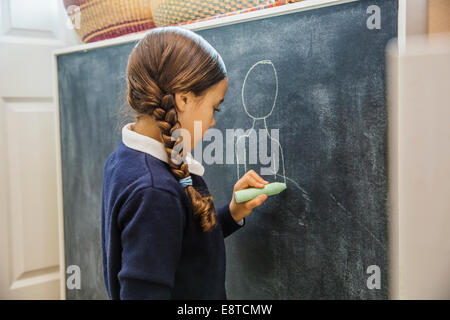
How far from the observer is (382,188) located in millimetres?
716

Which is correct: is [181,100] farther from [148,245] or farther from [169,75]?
[148,245]

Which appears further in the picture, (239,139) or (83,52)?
(83,52)

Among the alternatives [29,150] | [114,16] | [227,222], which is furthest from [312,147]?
[29,150]

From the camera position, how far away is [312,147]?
2.62 feet

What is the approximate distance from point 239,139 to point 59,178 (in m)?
0.71

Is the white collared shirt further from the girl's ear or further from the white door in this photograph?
the white door

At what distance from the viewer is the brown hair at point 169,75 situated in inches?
26.0

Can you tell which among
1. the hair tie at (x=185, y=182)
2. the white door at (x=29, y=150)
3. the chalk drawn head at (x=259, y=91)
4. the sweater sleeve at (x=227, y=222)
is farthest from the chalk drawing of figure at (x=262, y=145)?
the white door at (x=29, y=150)

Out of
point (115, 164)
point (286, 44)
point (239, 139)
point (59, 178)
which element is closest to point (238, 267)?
point (239, 139)

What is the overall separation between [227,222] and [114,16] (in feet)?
2.29

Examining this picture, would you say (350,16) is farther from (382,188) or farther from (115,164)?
(115,164)

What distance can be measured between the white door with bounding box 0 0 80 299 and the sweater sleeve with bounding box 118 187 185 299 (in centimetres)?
84

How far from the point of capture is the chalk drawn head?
2.77ft
